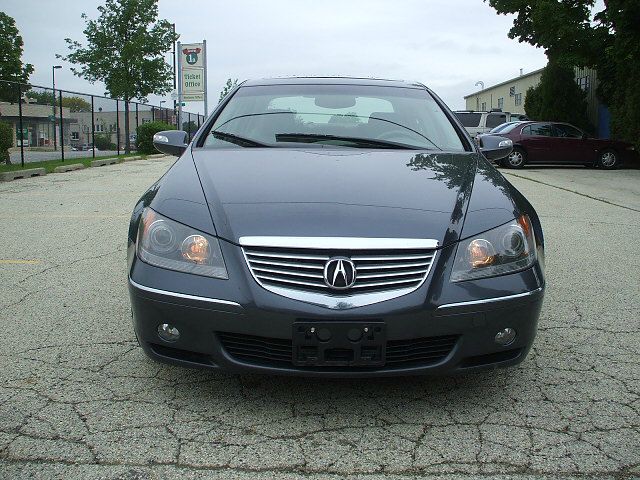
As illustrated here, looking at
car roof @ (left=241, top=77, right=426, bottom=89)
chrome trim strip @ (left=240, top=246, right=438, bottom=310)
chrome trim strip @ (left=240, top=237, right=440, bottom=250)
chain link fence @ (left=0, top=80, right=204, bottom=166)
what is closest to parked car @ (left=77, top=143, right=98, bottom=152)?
chain link fence @ (left=0, top=80, right=204, bottom=166)

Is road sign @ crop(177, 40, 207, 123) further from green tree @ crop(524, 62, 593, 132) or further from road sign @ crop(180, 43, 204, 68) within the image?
green tree @ crop(524, 62, 593, 132)

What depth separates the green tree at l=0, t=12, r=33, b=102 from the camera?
175 ft

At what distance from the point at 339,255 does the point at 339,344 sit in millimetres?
341

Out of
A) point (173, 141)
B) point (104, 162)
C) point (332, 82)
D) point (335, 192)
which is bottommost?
point (104, 162)

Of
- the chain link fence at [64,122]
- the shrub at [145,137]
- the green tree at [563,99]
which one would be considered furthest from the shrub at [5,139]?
the green tree at [563,99]

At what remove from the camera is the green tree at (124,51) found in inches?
1223

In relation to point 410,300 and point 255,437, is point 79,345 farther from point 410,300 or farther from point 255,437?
point 410,300

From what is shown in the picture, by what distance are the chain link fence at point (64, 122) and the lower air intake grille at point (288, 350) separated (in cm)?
1120

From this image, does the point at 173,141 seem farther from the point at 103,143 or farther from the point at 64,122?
the point at 103,143

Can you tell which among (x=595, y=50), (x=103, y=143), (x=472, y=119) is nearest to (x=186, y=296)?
(x=595, y=50)

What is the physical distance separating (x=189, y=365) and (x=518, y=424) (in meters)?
1.35

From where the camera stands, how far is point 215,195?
3018 mm

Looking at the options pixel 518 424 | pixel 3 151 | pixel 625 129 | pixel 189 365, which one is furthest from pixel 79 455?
pixel 625 129

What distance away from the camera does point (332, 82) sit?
469 centimetres
